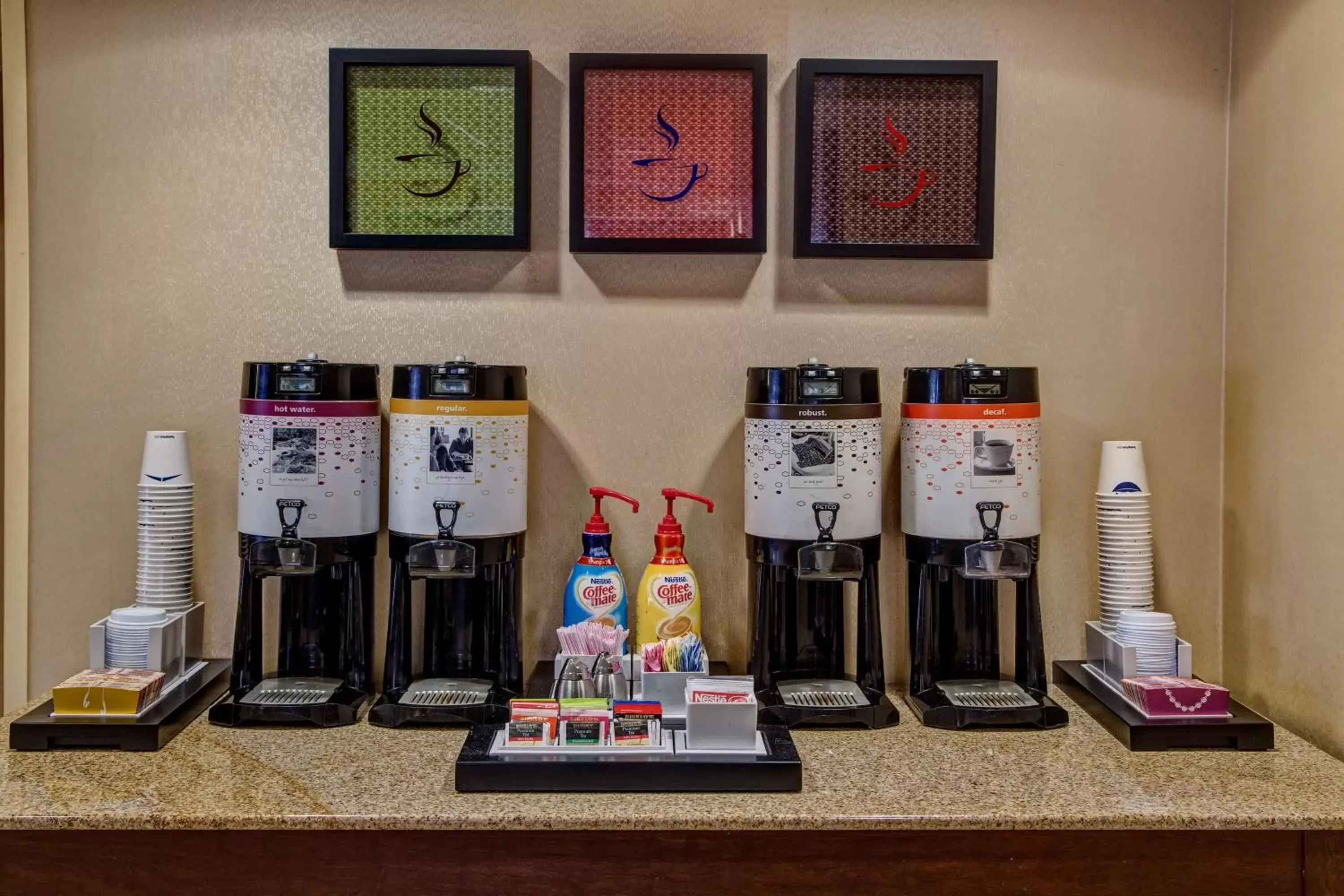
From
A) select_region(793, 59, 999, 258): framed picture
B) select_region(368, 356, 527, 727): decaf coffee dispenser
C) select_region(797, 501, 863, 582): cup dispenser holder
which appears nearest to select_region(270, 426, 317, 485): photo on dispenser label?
select_region(368, 356, 527, 727): decaf coffee dispenser

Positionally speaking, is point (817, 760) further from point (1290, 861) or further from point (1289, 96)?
point (1289, 96)

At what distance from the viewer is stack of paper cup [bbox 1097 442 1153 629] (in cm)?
164

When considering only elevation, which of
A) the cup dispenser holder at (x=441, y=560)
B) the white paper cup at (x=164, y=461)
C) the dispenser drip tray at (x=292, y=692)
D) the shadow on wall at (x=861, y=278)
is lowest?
the dispenser drip tray at (x=292, y=692)

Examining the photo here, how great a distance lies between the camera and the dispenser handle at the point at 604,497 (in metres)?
1.67

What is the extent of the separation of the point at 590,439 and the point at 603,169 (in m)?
0.45

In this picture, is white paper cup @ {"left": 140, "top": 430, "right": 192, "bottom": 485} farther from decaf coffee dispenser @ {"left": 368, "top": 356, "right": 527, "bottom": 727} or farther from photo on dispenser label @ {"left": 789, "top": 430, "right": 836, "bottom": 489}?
photo on dispenser label @ {"left": 789, "top": 430, "right": 836, "bottom": 489}

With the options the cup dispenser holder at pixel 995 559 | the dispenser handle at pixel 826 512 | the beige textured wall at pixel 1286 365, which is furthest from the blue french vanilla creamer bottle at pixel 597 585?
the beige textured wall at pixel 1286 365

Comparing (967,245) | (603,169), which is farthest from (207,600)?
(967,245)

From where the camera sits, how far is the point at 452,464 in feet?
4.99

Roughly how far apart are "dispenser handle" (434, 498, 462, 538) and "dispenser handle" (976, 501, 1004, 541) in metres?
0.78

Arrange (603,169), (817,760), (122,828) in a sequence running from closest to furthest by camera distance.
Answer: (122,828)
(817,760)
(603,169)

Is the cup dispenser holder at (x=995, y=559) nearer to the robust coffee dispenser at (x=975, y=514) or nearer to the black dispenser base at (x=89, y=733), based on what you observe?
the robust coffee dispenser at (x=975, y=514)

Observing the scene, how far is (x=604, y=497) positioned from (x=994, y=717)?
2.32 feet

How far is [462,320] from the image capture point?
5.69 feet
